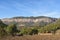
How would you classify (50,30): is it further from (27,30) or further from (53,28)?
(27,30)

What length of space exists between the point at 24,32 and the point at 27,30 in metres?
1.61

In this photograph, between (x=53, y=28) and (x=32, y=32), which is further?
(x=53, y=28)

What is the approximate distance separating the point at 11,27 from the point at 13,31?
60.7 inches

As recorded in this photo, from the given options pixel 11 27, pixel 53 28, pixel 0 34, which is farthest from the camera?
pixel 53 28

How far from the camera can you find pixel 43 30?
67.8 metres

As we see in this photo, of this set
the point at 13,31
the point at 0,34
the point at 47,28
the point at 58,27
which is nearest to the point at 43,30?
the point at 47,28

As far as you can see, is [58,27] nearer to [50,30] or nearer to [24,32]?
[50,30]

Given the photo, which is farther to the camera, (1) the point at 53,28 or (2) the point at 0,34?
(1) the point at 53,28

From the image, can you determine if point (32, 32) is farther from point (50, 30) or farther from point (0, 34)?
point (0, 34)

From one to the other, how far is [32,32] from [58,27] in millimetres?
11861

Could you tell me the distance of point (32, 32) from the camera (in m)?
62.5

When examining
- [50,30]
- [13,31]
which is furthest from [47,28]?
[13,31]

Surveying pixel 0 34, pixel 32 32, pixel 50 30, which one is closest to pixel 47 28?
pixel 50 30

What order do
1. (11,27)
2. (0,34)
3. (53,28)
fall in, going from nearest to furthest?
(0,34) < (11,27) < (53,28)
